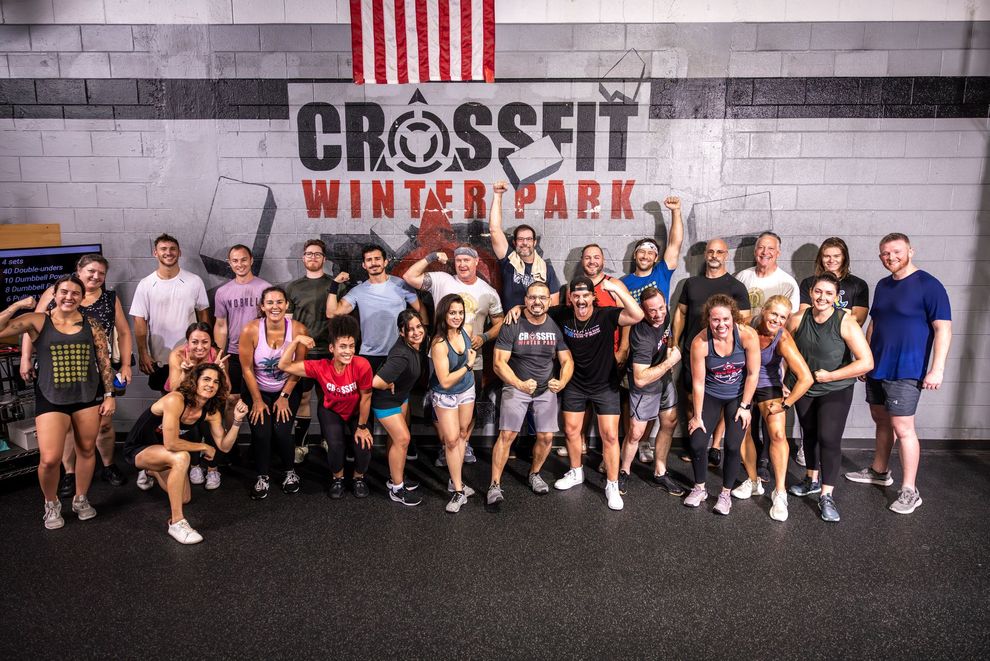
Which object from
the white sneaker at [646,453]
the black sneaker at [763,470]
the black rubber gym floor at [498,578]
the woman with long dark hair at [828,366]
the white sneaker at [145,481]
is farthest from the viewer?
the white sneaker at [646,453]

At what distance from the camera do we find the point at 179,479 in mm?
3953

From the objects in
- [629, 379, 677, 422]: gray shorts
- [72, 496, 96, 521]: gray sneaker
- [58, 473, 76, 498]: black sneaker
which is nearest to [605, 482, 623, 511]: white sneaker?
[629, 379, 677, 422]: gray shorts

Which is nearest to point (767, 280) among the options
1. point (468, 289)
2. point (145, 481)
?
point (468, 289)

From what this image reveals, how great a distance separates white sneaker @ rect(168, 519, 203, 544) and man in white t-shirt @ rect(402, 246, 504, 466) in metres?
1.88

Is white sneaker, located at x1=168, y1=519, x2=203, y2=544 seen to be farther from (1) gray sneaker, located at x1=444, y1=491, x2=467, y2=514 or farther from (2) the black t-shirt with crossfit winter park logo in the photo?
(2) the black t-shirt with crossfit winter park logo

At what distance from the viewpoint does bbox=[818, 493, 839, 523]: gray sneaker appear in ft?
13.6

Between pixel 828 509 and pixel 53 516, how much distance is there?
5.17 metres

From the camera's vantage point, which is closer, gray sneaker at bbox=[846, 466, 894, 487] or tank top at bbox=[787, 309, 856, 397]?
tank top at bbox=[787, 309, 856, 397]

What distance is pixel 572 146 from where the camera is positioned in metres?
5.30

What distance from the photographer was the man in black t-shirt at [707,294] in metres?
4.82

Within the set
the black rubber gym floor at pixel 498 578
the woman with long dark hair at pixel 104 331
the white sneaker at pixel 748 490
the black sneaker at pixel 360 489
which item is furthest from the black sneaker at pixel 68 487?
the white sneaker at pixel 748 490

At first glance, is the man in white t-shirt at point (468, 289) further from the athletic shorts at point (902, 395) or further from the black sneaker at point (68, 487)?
the athletic shorts at point (902, 395)

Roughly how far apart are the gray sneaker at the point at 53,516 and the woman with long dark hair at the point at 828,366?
502cm

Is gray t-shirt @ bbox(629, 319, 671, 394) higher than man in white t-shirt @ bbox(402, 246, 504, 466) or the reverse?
the reverse
